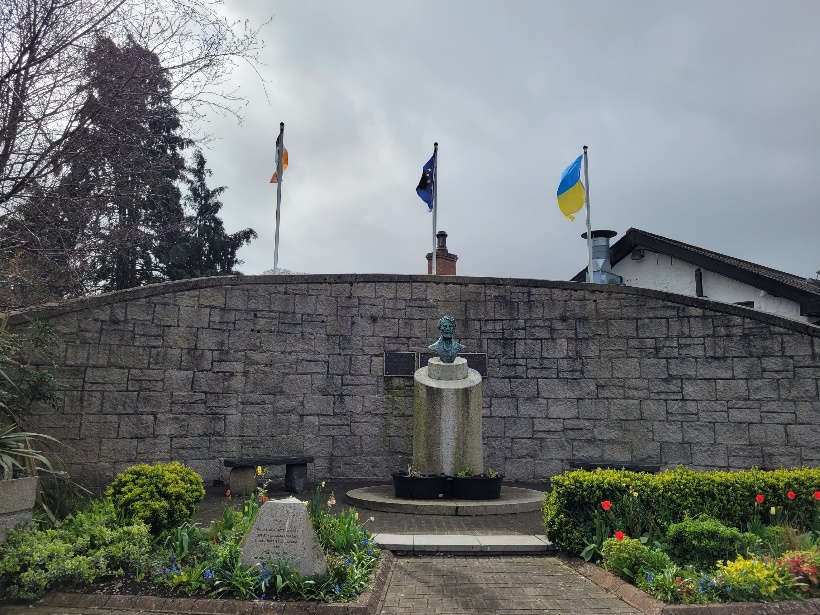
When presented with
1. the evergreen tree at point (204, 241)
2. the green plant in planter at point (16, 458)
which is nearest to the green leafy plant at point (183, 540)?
the green plant in planter at point (16, 458)

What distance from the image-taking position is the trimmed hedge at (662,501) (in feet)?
20.3

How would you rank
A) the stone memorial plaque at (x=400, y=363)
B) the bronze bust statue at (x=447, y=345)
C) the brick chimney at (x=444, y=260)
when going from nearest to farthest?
the bronze bust statue at (x=447, y=345)
the stone memorial plaque at (x=400, y=363)
the brick chimney at (x=444, y=260)

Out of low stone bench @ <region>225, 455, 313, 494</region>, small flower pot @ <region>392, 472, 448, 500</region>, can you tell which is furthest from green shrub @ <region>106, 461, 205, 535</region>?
low stone bench @ <region>225, 455, 313, 494</region>

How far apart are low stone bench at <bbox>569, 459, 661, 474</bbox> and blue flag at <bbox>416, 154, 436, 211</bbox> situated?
6.20 metres

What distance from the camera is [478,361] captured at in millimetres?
11602

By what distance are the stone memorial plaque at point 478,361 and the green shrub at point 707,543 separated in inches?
242

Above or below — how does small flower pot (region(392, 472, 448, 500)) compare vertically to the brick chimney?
below

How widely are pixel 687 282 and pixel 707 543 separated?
39.7 ft

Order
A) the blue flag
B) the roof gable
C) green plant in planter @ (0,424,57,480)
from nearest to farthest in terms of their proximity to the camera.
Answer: green plant in planter @ (0,424,57,480) → the roof gable → the blue flag

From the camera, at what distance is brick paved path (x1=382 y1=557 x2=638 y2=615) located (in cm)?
479

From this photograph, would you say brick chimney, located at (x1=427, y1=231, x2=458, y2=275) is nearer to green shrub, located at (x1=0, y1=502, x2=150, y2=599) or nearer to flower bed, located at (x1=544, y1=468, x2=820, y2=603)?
flower bed, located at (x1=544, y1=468, x2=820, y2=603)

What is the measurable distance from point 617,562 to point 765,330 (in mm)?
7022

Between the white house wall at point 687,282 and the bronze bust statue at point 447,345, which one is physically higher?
the white house wall at point 687,282

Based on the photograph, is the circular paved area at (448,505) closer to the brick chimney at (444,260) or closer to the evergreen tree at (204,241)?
the brick chimney at (444,260)
